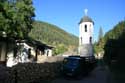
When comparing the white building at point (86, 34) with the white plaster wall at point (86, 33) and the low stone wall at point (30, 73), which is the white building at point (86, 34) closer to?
the white plaster wall at point (86, 33)

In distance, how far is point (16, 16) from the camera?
3216 centimetres

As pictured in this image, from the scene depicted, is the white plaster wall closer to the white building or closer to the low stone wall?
the white building

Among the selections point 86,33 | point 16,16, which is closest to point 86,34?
point 86,33

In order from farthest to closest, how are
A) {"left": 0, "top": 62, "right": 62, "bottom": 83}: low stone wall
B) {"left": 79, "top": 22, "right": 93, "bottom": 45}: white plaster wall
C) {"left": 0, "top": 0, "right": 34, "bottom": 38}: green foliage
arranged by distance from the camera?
1. {"left": 79, "top": 22, "right": 93, "bottom": 45}: white plaster wall
2. {"left": 0, "top": 0, "right": 34, "bottom": 38}: green foliage
3. {"left": 0, "top": 62, "right": 62, "bottom": 83}: low stone wall

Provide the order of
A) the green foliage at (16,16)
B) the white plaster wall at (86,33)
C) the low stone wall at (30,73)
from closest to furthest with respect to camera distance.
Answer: the low stone wall at (30,73)
the green foliage at (16,16)
the white plaster wall at (86,33)

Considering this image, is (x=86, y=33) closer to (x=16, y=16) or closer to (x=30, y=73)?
(x=16, y=16)

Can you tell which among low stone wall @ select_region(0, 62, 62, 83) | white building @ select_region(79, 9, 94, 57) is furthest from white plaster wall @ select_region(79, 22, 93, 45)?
low stone wall @ select_region(0, 62, 62, 83)

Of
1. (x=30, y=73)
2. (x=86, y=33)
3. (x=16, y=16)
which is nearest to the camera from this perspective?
(x=30, y=73)

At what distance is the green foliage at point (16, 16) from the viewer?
3131 centimetres

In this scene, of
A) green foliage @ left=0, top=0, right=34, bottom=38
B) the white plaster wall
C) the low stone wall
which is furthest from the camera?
the white plaster wall

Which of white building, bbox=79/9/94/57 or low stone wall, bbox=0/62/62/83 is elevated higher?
white building, bbox=79/9/94/57

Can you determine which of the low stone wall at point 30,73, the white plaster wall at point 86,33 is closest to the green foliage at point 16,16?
the low stone wall at point 30,73

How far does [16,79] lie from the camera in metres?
15.6

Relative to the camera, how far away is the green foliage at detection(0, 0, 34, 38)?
31312mm
